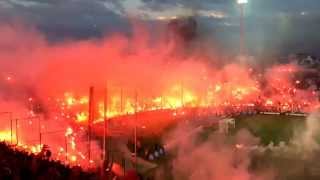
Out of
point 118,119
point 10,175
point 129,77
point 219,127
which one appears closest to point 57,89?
point 129,77

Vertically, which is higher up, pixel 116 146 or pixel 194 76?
pixel 194 76

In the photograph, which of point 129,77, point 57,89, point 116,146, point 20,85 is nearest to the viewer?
point 116,146

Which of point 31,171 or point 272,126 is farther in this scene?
point 272,126

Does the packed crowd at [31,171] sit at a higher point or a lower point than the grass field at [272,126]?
higher

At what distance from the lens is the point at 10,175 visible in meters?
8.18

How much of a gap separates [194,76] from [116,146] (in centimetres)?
1628

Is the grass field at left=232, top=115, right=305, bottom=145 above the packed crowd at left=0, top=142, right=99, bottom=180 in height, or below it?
below

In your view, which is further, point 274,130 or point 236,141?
point 274,130

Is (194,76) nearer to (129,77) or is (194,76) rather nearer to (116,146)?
(129,77)

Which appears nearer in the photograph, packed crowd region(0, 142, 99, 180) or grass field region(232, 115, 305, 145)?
packed crowd region(0, 142, 99, 180)

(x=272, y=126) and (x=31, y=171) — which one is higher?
(x=31, y=171)

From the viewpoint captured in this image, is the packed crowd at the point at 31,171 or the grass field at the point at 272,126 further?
the grass field at the point at 272,126

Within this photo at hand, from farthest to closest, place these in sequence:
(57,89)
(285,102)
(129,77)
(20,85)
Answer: (285,102)
(129,77)
(57,89)
(20,85)

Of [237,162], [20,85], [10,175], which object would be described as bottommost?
[237,162]
